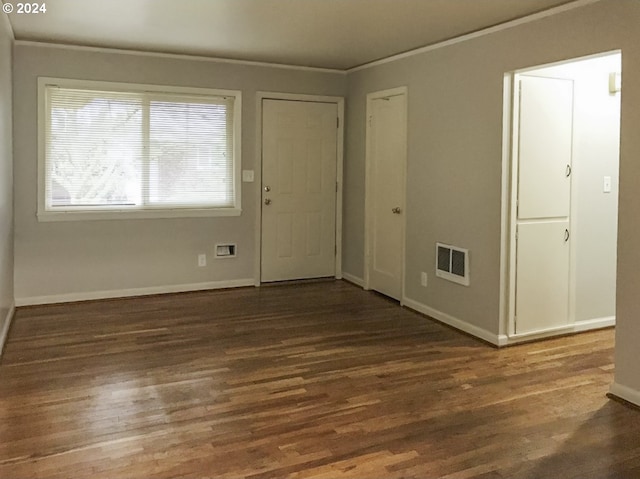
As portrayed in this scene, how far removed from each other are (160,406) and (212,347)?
3.45 ft

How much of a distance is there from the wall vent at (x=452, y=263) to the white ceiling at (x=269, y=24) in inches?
A: 64.6

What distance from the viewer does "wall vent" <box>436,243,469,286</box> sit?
4742 millimetres

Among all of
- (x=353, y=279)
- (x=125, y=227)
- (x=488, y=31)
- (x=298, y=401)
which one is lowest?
(x=298, y=401)

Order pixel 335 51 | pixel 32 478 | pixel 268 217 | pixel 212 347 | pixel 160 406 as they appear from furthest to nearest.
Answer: pixel 268 217 → pixel 335 51 → pixel 212 347 → pixel 160 406 → pixel 32 478

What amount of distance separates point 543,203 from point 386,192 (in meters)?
1.73

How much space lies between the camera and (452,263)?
488 cm

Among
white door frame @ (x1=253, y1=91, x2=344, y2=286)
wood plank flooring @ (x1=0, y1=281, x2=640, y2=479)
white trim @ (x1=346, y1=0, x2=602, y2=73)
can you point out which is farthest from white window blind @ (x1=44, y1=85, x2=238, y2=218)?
white trim @ (x1=346, y1=0, x2=602, y2=73)

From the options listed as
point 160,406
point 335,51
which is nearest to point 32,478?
point 160,406

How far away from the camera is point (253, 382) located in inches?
143

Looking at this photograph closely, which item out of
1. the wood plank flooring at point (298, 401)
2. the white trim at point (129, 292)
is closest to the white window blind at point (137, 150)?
the white trim at point (129, 292)

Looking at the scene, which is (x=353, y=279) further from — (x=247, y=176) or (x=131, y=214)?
(x=131, y=214)

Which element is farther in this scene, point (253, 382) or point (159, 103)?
point (159, 103)

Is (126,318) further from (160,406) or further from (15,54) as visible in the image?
(15,54)

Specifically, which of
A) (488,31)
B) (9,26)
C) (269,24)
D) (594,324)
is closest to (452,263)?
(594,324)
